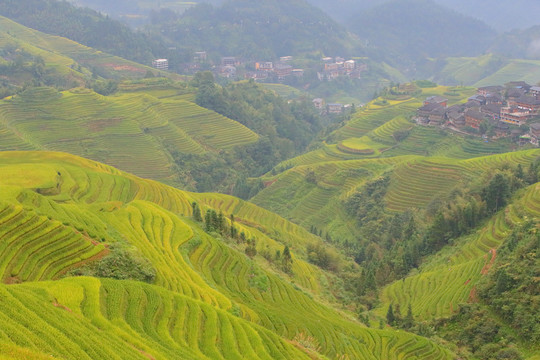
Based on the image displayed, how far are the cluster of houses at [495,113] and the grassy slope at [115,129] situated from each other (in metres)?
24.6

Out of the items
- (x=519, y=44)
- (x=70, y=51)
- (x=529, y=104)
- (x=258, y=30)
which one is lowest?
(x=70, y=51)

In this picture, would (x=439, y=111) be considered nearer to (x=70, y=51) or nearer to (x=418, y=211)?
(x=418, y=211)

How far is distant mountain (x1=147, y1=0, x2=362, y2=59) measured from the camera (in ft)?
428

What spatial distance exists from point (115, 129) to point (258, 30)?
9344cm

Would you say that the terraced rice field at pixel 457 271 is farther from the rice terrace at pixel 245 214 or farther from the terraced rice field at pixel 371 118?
the terraced rice field at pixel 371 118

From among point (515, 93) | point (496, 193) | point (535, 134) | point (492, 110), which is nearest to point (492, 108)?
point (492, 110)

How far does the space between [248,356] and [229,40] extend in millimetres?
128396

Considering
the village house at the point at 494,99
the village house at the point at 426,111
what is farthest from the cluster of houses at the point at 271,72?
the village house at the point at 494,99

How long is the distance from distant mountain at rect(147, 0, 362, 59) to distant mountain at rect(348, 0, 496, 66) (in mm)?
20998

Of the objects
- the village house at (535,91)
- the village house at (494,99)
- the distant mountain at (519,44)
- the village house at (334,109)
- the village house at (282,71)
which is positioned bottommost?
the village house at (334,109)

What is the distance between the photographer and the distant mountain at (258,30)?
428 feet

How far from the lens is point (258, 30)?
137250mm

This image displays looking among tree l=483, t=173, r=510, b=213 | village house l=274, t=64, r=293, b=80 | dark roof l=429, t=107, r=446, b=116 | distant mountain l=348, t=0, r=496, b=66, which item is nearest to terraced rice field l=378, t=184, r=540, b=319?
tree l=483, t=173, r=510, b=213

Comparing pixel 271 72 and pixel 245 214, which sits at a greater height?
pixel 271 72
